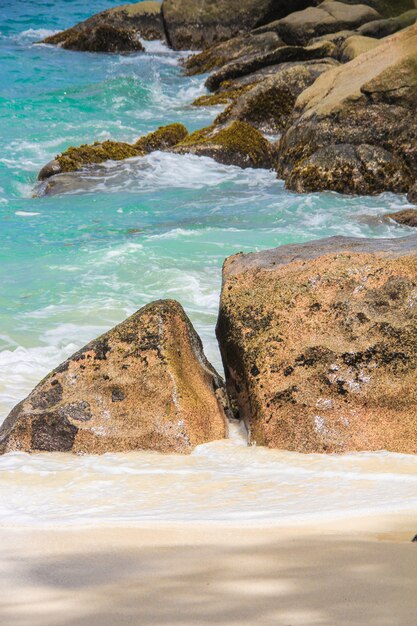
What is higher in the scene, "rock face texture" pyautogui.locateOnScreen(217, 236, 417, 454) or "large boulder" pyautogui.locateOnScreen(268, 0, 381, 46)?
"large boulder" pyautogui.locateOnScreen(268, 0, 381, 46)

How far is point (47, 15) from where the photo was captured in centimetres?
3628

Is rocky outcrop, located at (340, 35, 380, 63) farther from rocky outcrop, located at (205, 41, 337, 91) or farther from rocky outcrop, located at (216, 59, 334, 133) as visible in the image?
rocky outcrop, located at (216, 59, 334, 133)

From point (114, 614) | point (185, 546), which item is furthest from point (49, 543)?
point (114, 614)

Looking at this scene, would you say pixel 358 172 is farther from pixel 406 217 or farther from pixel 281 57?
pixel 281 57

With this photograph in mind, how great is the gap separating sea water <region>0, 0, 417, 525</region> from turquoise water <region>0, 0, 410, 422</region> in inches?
0.9

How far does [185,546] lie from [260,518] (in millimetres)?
332

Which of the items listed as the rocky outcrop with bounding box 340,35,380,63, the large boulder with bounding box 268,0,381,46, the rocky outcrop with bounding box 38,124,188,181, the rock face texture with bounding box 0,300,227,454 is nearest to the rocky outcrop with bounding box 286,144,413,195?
→ the rocky outcrop with bounding box 38,124,188,181

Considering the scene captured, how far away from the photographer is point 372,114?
1054 centimetres

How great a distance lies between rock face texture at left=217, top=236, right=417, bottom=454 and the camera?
4066 mm

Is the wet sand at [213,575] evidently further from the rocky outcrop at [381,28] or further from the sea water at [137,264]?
the rocky outcrop at [381,28]

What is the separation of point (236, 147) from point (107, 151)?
1.99 meters

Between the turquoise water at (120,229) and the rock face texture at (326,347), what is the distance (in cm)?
122

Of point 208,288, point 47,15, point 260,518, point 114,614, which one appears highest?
point 47,15

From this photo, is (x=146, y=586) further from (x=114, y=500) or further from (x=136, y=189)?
(x=136, y=189)
